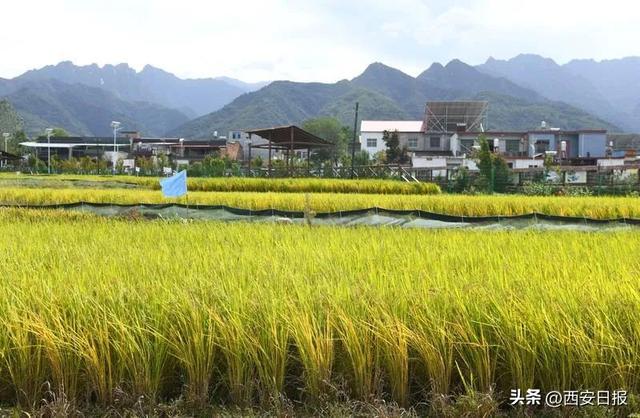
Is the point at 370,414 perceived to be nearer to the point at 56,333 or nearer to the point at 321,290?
the point at 321,290

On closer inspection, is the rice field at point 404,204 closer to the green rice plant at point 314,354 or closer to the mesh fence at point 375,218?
the mesh fence at point 375,218

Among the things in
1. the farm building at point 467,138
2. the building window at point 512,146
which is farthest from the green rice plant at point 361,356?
the building window at point 512,146

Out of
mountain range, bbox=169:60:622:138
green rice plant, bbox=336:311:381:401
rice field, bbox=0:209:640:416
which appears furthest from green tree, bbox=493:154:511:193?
mountain range, bbox=169:60:622:138

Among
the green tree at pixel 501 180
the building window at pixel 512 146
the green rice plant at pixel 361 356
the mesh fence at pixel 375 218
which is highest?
the building window at pixel 512 146

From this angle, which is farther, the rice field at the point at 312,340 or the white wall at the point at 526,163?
the white wall at the point at 526,163

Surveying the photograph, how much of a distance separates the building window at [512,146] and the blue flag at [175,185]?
47168 millimetres

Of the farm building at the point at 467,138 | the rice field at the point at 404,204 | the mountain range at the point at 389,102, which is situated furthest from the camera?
the mountain range at the point at 389,102

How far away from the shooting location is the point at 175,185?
8.69 meters

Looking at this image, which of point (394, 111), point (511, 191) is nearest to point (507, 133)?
point (511, 191)

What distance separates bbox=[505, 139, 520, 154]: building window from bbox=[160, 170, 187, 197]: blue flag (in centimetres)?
4717

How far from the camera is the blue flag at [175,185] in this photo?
28.1ft

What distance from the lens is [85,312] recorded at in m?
2.82

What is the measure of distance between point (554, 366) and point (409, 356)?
676 mm

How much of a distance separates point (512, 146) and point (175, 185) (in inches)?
1878
